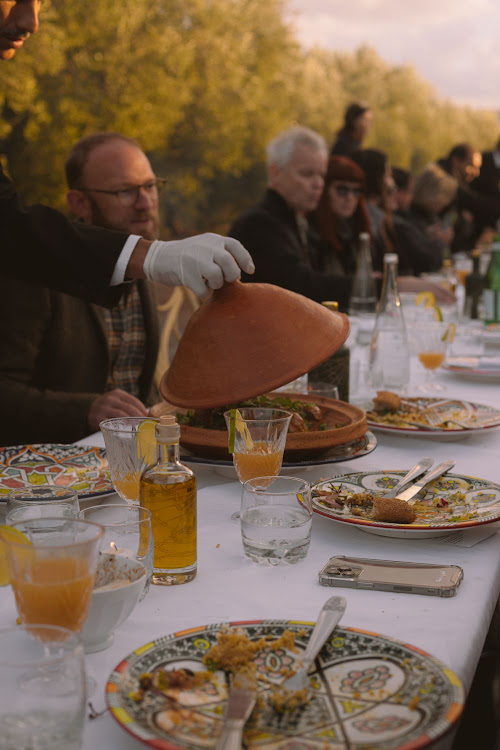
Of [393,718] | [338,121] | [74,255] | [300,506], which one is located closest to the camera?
[393,718]

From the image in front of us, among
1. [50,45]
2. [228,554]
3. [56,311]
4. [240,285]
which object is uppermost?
[50,45]

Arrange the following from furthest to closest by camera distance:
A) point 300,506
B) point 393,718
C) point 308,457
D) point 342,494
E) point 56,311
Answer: point 56,311 < point 308,457 < point 342,494 < point 300,506 < point 393,718

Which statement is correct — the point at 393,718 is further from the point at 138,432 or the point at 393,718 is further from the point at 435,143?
the point at 435,143

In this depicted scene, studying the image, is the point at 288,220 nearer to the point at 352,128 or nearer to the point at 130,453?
the point at 352,128

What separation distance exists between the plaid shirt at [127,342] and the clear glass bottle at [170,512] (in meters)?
1.75

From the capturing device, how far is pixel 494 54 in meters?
31.6

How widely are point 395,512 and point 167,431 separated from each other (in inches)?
15.1

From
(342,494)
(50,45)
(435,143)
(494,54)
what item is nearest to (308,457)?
(342,494)

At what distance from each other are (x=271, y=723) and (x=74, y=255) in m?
1.22

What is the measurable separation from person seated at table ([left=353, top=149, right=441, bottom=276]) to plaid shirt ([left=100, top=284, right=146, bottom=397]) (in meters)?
3.01

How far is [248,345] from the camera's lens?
129 cm

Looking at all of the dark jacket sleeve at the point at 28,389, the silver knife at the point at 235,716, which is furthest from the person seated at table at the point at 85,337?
the silver knife at the point at 235,716

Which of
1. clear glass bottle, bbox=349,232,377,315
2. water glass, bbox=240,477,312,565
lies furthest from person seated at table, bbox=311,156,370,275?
water glass, bbox=240,477,312,565

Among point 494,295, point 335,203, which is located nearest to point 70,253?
point 494,295
